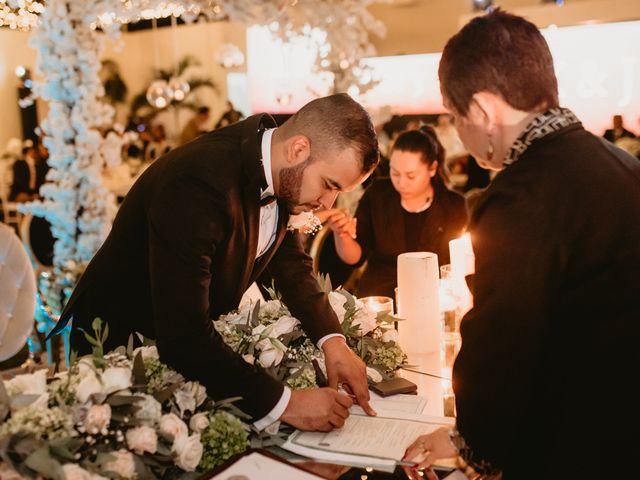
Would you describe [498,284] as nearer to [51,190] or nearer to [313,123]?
[313,123]

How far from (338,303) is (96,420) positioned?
3.26 ft

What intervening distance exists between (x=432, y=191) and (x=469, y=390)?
2.54 metres

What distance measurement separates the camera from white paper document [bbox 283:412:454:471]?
1.49 m

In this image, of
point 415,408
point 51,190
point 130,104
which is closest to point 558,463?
point 415,408

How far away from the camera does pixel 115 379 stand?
1394 mm

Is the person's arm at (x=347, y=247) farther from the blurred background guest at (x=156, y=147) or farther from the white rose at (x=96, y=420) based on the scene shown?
the blurred background guest at (x=156, y=147)

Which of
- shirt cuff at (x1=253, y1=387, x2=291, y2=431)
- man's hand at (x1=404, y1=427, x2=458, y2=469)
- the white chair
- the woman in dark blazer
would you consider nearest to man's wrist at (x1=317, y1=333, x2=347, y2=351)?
shirt cuff at (x1=253, y1=387, x2=291, y2=431)

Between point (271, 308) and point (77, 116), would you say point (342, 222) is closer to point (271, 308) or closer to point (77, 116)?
point (271, 308)

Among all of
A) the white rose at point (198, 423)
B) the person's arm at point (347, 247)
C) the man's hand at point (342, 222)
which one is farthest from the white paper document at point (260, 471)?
the person's arm at point (347, 247)

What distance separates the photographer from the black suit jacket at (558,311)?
1152 mm

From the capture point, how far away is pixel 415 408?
178cm

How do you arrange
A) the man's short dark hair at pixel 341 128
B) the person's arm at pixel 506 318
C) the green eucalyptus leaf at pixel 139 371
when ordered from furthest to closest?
the man's short dark hair at pixel 341 128 < the green eucalyptus leaf at pixel 139 371 < the person's arm at pixel 506 318

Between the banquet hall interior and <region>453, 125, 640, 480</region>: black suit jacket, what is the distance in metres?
0.03

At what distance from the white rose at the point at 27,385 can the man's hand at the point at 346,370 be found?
29.0 inches
